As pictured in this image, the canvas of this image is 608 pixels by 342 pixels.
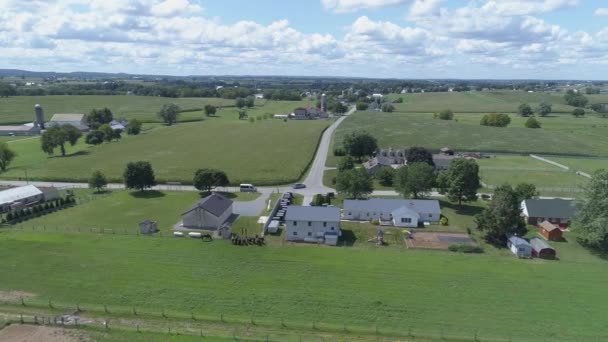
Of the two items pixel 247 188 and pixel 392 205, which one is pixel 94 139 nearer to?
pixel 247 188

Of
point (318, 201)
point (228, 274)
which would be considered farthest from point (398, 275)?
point (318, 201)

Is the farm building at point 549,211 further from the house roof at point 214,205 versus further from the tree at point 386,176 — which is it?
the house roof at point 214,205

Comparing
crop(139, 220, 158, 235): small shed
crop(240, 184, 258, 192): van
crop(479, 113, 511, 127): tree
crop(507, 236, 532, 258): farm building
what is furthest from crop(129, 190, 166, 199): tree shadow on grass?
crop(479, 113, 511, 127): tree

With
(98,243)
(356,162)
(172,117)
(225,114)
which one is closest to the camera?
(98,243)

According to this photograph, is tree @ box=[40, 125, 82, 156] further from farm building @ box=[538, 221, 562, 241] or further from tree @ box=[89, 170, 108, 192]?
farm building @ box=[538, 221, 562, 241]

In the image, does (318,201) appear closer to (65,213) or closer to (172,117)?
(65,213)

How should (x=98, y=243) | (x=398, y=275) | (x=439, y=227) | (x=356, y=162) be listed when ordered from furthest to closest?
(x=356, y=162) < (x=439, y=227) < (x=98, y=243) < (x=398, y=275)
